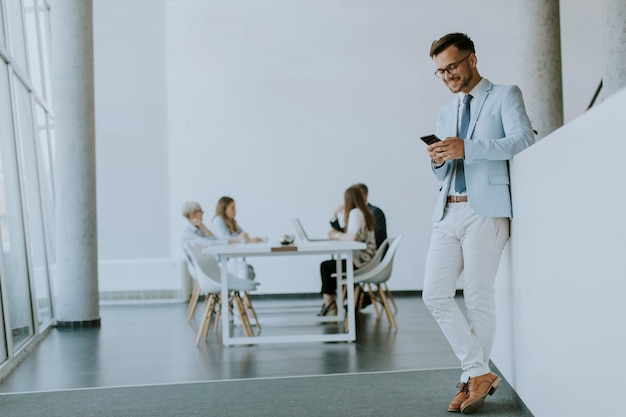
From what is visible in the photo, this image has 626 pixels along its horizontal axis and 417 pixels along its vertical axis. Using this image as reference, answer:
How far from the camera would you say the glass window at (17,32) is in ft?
29.4

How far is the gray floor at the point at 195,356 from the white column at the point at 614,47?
239 cm

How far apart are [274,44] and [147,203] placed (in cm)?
320

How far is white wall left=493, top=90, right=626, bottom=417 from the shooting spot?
2424 mm

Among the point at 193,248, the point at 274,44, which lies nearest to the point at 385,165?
the point at 274,44

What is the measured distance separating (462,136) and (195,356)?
3404 mm

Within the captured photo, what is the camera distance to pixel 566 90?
41.5 feet

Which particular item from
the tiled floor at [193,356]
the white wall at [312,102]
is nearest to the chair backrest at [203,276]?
the tiled floor at [193,356]

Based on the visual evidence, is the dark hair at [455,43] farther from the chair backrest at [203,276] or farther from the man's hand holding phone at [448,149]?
the chair backrest at [203,276]

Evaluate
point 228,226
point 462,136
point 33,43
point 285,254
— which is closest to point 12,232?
point 285,254

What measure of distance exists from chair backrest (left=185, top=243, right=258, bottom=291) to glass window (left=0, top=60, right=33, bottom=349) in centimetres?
157

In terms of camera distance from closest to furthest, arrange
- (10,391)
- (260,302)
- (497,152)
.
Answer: (497,152) → (10,391) → (260,302)

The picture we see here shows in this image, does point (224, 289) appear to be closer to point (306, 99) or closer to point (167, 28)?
point (306, 99)

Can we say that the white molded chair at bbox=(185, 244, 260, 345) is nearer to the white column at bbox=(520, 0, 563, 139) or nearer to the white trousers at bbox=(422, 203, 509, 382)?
the white trousers at bbox=(422, 203, 509, 382)

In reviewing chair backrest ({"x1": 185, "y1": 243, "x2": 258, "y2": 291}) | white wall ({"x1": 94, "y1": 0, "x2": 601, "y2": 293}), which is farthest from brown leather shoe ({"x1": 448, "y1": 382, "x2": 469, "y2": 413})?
white wall ({"x1": 94, "y1": 0, "x2": 601, "y2": 293})
